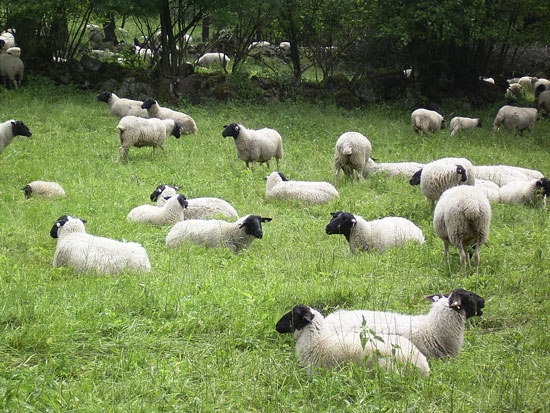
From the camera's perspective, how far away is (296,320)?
4957 mm

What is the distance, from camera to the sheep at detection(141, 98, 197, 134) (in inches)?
707

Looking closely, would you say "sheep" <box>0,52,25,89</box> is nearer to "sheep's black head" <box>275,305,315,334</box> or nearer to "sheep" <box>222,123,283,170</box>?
"sheep" <box>222,123,283,170</box>

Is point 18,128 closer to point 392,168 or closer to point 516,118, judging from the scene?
point 392,168

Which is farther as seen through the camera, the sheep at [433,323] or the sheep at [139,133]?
the sheep at [139,133]

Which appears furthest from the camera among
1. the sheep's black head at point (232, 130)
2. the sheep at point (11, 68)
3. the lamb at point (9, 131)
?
the sheep at point (11, 68)

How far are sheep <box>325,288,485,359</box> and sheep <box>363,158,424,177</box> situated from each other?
7.74 meters

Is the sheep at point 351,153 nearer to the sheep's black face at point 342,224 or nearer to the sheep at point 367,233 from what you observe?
the sheep at point 367,233

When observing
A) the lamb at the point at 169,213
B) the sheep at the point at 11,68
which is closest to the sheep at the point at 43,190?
the lamb at the point at 169,213

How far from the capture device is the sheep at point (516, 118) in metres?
18.9

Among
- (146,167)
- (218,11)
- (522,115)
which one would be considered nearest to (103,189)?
(146,167)

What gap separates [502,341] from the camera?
544 centimetres

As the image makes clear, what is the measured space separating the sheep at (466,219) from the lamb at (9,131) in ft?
33.2

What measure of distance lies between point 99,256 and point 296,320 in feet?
9.91

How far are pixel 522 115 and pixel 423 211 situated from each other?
1054cm
